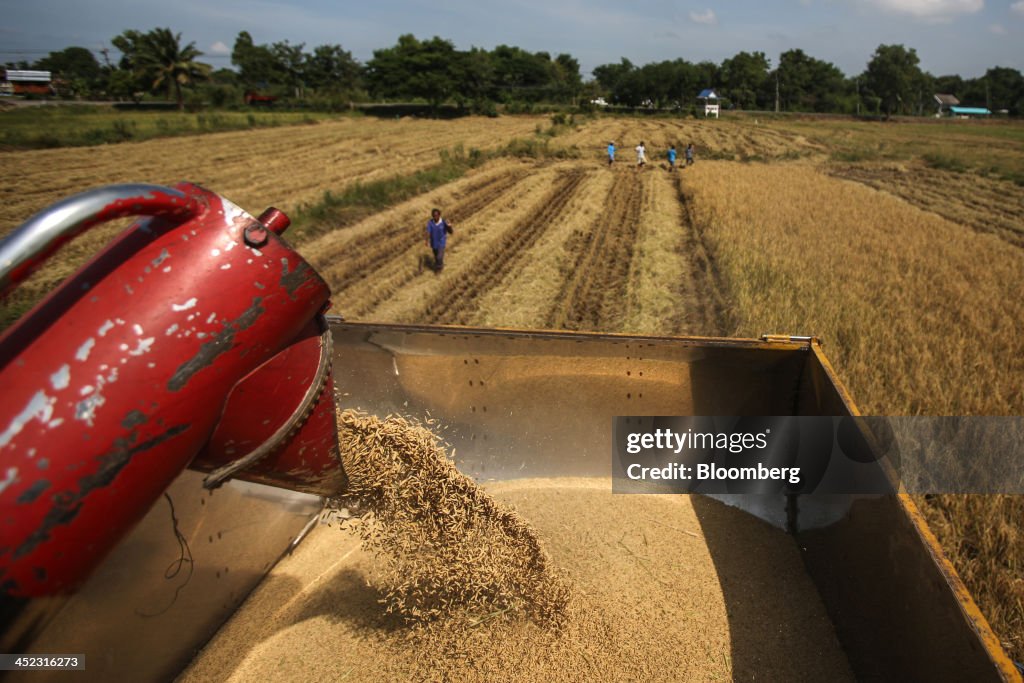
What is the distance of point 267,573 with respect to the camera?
3.23 m

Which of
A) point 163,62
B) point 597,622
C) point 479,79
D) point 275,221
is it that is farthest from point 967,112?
point 275,221

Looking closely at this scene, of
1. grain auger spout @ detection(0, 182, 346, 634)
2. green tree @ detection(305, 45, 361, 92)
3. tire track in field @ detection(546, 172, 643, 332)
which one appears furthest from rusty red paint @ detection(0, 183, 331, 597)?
green tree @ detection(305, 45, 361, 92)

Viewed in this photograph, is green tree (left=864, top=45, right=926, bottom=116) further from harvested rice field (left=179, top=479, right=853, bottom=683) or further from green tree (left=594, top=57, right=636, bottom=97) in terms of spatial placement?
harvested rice field (left=179, top=479, right=853, bottom=683)

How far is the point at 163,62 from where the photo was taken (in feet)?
150

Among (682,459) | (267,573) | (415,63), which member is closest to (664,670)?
(682,459)

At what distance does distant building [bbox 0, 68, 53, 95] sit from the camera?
4856 cm

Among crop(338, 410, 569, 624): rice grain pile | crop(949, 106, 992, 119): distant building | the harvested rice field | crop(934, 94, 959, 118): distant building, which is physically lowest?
the harvested rice field

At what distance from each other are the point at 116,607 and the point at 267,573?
39.8 inches

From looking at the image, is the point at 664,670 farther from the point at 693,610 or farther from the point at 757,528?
the point at 757,528

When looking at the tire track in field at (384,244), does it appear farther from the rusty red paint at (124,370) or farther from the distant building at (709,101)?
the distant building at (709,101)

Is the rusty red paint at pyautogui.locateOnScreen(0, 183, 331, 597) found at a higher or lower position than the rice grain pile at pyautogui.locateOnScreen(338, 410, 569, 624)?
higher

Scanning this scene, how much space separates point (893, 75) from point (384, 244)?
255 feet

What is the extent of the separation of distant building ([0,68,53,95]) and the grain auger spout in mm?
64092

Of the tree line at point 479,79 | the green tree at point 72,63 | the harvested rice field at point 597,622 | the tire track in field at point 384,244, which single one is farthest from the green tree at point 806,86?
the green tree at point 72,63
